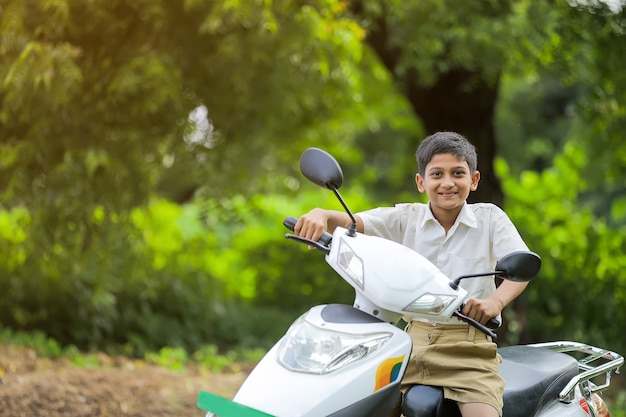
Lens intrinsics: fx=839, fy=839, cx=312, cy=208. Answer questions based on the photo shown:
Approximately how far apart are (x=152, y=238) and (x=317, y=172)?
7071 millimetres

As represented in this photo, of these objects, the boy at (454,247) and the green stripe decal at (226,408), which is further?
the boy at (454,247)

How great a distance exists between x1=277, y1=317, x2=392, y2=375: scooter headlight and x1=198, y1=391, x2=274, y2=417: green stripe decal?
194mm

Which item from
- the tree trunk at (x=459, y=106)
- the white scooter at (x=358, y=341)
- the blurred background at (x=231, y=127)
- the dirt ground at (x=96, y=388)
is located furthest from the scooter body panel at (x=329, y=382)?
the tree trunk at (x=459, y=106)

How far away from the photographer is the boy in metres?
2.69

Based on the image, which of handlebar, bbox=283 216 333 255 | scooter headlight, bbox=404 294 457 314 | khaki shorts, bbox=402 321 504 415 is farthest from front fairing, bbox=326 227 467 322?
khaki shorts, bbox=402 321 504 415

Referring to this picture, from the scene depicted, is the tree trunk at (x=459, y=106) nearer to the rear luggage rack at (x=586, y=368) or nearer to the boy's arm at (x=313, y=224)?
the rear luggage rack at (x=586, y=368)

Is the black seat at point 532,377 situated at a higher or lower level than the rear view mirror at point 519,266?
lower

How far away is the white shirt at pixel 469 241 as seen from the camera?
289 centimetres

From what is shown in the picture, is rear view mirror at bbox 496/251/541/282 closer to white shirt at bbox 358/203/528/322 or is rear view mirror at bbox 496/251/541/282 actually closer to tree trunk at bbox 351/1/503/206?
white shirt at bbox 358/203/528/322

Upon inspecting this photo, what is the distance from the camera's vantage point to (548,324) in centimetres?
797

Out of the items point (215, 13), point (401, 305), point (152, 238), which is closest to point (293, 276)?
point (152, 238)

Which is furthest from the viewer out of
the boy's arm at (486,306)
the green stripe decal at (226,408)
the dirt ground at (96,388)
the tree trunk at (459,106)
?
the tree trunk at (459,106)

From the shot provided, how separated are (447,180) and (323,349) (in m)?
0.78

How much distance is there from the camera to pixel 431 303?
7.98ft
